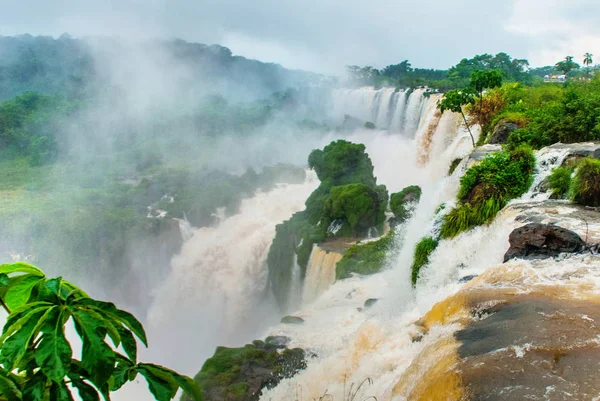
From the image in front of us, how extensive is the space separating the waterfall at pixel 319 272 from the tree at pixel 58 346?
44.2ft

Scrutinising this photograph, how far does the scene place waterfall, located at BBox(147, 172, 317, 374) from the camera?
64.2 ft

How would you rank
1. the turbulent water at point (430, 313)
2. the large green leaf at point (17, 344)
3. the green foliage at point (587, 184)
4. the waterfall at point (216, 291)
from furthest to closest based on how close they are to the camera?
the waterfall at point (216, 291), the green foliage at point (587, 184), the turbulent water at point (430, 313), the large green leaf at point (17, 344)

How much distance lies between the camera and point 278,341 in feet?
33.0

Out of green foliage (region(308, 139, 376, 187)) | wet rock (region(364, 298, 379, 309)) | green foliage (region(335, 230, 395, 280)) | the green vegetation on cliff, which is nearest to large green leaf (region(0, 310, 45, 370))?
wet rock (region(364, 298, 379, 309))

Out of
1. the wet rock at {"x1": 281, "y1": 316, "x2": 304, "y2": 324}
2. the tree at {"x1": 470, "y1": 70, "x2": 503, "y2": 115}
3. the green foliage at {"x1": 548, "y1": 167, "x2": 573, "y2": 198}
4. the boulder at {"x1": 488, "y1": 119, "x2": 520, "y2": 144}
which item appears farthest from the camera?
the tree at {"x1": 470, "y1": 70, "x2": 503, "y2": 115}

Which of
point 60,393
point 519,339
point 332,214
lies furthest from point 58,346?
point 332,214

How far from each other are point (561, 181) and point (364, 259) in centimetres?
676

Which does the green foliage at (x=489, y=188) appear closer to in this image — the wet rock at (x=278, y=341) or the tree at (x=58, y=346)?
the wet rock at (x=278, y=341)

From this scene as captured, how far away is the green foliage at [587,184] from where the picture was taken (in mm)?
7344

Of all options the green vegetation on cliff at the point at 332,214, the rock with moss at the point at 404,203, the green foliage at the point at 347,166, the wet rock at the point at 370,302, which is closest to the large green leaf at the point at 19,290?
the wet rock at the point at 370,302

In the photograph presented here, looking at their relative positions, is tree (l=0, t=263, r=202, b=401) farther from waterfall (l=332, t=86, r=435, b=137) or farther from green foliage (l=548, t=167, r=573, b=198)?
waterfall (l=332, t=86, r=435, b=137)

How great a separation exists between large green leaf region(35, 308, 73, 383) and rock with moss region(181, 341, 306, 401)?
7.50 m

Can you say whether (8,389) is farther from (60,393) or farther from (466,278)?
(466,278)

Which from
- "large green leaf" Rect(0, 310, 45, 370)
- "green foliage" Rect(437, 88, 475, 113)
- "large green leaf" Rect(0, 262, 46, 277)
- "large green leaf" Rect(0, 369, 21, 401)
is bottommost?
"large green leaf" Rect(0, 369, 21, 401)
